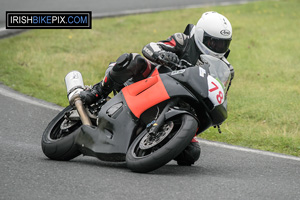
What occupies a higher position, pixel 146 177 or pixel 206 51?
pixel 206 51

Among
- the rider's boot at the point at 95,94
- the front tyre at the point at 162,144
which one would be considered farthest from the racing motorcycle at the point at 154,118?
the rider's boot at the point at 95,94

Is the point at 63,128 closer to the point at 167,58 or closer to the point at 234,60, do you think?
the point at 167,58

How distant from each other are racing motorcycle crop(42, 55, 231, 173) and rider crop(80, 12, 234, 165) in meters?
0.12

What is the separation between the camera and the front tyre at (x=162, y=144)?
4.93 meters

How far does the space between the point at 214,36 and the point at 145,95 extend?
35.6 inches

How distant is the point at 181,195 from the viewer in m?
4.56

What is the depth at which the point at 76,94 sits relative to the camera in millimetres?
6234

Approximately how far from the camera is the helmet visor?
5.75 m

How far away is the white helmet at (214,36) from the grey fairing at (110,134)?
0.94 m

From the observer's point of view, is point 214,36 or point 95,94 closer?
point 214,36

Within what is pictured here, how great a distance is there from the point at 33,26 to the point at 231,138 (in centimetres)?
871

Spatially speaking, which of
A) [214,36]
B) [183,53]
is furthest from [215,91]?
[183,53]

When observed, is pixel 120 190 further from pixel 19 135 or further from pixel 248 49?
pixel 248 49

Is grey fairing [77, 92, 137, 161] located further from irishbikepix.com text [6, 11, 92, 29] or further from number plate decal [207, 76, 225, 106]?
irishbikepix.com text [6, 11, 92, 29]
